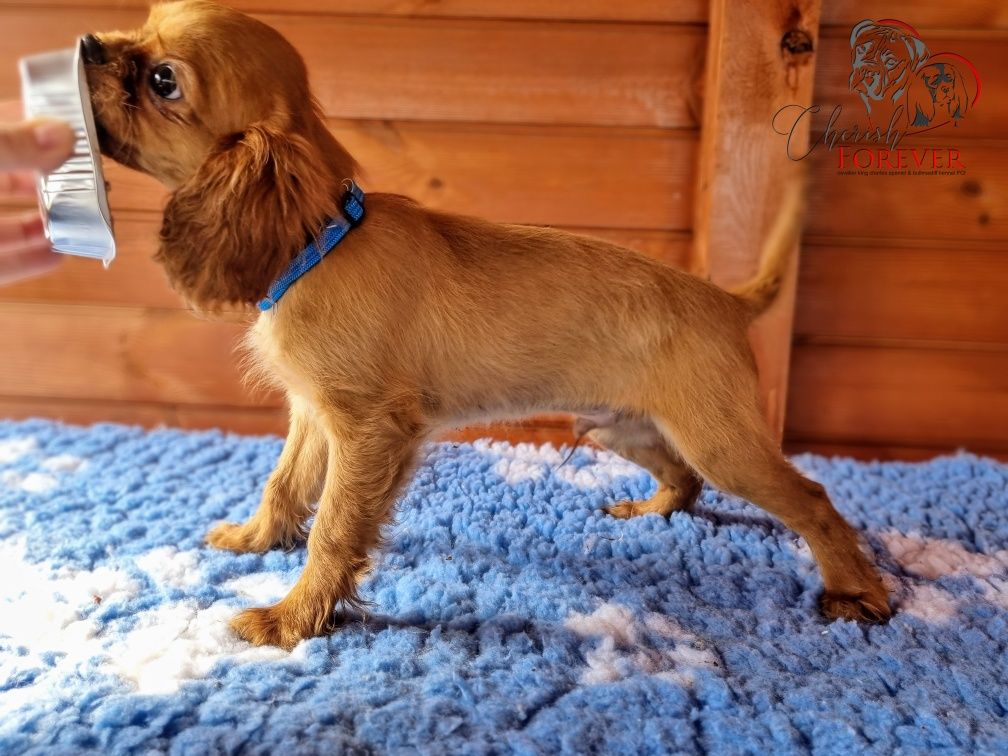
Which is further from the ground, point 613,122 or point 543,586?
point 613,122

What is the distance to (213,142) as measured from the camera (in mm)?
1673

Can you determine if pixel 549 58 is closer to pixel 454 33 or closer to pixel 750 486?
pixel 454 33

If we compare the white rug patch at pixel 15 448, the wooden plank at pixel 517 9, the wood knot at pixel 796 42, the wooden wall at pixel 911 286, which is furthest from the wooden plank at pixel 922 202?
the white rug patch at pixel 15 448

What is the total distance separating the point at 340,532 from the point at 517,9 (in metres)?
1.86

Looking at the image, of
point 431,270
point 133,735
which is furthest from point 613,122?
point 133,735

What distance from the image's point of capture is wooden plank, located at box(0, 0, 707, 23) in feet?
8.96

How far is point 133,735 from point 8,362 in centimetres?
229

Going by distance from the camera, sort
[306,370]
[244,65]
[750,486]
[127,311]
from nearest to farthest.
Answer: [244,65] < [306,370] < [750,486] < [127,311]

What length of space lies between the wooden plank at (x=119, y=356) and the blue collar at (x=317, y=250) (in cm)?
137

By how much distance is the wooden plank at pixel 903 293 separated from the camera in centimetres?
Result: 288

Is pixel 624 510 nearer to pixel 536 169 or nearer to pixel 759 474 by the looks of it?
pixel 759 474

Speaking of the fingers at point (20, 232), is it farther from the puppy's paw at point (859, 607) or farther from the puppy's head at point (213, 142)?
the puppy's paw at point (859, 607)

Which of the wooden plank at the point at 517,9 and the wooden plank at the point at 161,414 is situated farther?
the wooden plank at the point at 161,414

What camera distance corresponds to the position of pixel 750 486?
1931 mm
